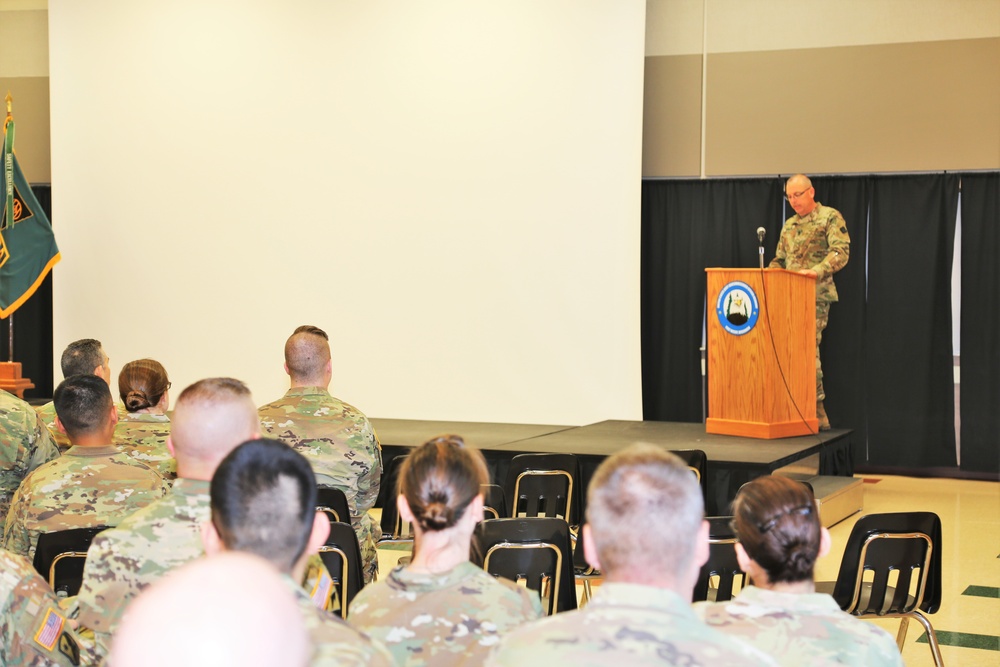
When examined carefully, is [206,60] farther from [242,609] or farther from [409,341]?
[242,609]

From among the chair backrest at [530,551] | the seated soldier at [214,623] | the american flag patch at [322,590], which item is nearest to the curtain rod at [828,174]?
the chair backrest at [530,551]

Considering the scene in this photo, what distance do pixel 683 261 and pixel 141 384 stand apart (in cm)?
574

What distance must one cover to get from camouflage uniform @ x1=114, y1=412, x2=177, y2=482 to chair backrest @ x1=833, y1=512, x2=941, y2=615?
250cm

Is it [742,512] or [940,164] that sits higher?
[940,164]

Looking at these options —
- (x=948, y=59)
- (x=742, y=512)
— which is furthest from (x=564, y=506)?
(x=948, y=59)

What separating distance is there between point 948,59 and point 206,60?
6246 mm

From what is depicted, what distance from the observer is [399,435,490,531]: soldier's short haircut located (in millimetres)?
2158

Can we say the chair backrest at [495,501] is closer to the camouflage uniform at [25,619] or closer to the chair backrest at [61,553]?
the chair backrest at [61,553]

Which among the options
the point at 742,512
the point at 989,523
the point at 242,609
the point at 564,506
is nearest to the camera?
the point at 242,609

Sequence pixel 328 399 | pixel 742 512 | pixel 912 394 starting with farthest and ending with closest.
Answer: pixel 912 394 → pixel 328 399 → pixel 742 512

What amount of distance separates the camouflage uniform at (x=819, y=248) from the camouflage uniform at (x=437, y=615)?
19.7 ft

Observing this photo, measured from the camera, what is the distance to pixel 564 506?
16.4 feet

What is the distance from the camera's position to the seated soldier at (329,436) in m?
4.24

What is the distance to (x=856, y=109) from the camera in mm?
8883
